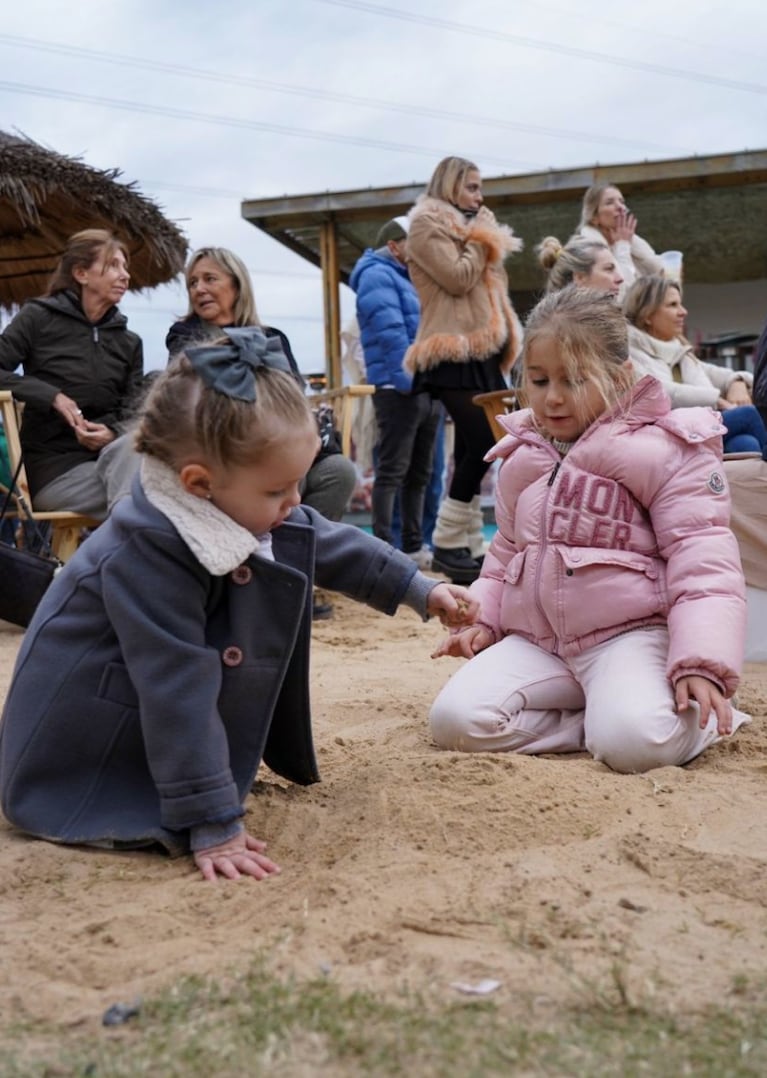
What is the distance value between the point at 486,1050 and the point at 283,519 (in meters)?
1.24

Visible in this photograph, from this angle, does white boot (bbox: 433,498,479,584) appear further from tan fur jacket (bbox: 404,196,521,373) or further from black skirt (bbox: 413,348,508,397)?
tan fur jacket (bbox: 404,196,521,373)

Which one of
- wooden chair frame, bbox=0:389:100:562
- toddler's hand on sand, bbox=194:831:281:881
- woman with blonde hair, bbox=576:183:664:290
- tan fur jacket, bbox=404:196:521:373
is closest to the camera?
toddler's hand on sand, bbox=194:831:281:881

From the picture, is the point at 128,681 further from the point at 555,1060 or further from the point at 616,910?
the point at 555,1060

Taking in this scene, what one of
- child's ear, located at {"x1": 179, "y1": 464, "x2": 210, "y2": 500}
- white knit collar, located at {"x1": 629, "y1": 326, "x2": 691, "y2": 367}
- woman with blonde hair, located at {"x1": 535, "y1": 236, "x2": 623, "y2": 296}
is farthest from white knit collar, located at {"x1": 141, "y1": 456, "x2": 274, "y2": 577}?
white knit collar, located at {"x1": 629, "y1": 326, "x2": 691, "y2": 367}

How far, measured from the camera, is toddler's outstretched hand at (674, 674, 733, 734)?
2.67m

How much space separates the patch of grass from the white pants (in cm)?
126

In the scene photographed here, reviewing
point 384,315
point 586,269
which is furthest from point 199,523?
point 384,315

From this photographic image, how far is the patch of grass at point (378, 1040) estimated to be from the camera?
1.37 meters

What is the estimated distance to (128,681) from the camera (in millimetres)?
2352

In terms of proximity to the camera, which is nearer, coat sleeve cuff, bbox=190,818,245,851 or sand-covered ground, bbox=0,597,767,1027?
sand-covered ground, bbox=0,597,767,1027

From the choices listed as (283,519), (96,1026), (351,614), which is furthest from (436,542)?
(96,1026)

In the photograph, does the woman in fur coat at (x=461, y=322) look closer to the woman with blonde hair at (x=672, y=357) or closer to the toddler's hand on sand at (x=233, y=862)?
the woman with blonde hair at (x=672, y=357)

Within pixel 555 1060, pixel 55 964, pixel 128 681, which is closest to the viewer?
pixel 555 1060

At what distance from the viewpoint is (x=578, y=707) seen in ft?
10.6
